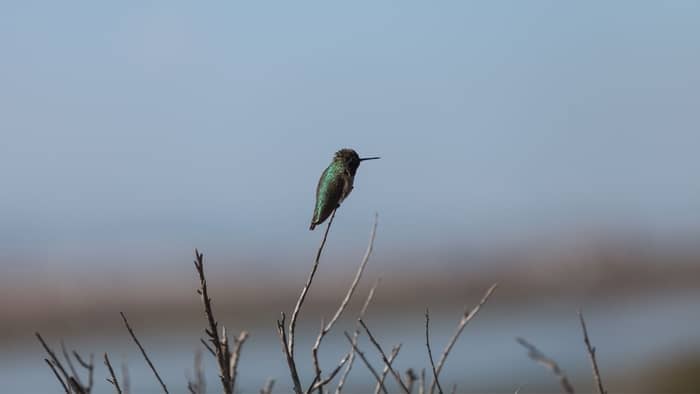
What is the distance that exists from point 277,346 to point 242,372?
5830 millimetres

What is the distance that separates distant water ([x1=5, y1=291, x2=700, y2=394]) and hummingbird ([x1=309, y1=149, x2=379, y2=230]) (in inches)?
499

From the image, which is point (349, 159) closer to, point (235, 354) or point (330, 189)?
point (330, 189)

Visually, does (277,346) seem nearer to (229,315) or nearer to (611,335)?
(611,335)

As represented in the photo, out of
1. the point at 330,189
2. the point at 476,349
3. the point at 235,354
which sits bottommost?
the point at 235,354

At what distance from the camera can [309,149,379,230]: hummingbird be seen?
467cm

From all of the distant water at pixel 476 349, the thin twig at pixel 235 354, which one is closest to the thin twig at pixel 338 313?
the thin twig at pixel 235 354

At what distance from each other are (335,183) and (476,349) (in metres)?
25.9

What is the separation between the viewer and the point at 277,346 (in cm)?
3309

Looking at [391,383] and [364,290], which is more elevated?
[364,290]

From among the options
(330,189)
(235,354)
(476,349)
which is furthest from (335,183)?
(476,349)

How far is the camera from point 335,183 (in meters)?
4.68

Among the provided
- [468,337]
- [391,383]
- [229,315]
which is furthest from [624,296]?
[391,383]

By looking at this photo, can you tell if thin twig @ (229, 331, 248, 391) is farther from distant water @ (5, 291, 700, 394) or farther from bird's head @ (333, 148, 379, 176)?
distant water @ (5, 291, 700, 394)

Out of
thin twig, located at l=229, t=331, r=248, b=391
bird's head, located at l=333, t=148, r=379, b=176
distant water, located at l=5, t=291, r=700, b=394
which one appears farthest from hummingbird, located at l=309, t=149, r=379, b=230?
distant water, located at l=5, t=291, r=700, b=394
